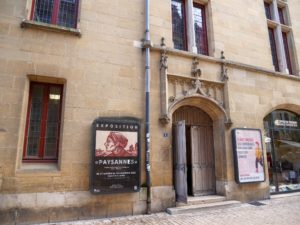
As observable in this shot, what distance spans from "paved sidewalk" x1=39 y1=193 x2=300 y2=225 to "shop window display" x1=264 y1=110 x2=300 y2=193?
1913 mm

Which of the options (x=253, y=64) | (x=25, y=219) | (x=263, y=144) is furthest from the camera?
(x=253, y=64)

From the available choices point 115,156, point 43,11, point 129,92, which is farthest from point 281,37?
point 43,11

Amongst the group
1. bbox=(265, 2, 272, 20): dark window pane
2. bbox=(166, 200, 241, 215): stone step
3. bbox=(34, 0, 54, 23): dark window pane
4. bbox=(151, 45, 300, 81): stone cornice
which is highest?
bbox=(265, 2, 272, 20): dark window pane

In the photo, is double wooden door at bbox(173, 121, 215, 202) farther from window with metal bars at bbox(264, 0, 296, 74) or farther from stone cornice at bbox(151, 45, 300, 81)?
window with metal bars at bbox(264, 0, 296, 74)

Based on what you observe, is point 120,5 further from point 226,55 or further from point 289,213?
point 289,213

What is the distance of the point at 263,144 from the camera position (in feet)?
25.6

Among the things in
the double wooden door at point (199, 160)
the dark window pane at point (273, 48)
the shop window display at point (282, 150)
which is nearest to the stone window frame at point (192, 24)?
the double wooden door at point (199, 160)

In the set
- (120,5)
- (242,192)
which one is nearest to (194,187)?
(242,192)

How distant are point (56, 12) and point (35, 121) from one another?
9.95ft

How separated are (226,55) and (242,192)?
178 inches

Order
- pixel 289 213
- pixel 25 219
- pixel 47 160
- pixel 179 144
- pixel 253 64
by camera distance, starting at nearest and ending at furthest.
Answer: pixel 25 219 < pixel 47 160 < pixel 289 213 < pixel 179 144 < pixel 253 64

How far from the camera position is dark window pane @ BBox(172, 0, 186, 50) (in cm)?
767

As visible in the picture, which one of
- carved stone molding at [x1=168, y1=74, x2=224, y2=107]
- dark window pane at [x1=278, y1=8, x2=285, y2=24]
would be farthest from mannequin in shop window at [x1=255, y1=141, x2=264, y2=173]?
dark window pane at [x1=278, y1=8, x2=285, y2=24]

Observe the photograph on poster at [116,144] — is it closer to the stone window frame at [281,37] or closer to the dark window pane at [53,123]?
the dark window pane at [53,123]
